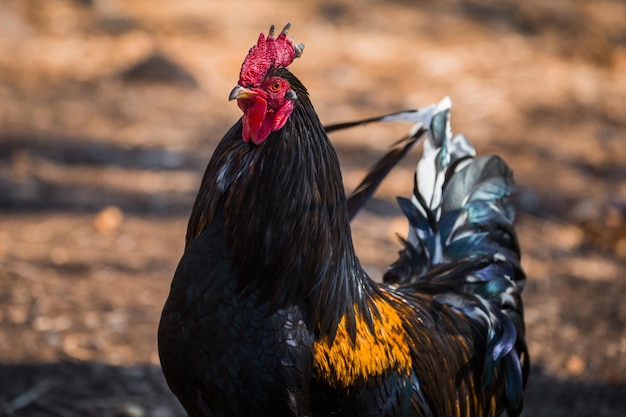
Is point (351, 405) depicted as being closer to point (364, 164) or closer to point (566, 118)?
point (364, 164)

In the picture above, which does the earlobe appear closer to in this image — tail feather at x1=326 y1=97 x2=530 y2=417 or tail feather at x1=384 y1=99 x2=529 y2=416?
tail feather at x1=326 y1=97 x2=530 y2=417

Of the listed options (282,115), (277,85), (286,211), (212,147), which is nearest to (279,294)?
(286,211)

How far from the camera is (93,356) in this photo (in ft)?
16.7

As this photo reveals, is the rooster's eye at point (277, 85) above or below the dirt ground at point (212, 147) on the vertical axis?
A: above

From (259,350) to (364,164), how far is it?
4.94 meters

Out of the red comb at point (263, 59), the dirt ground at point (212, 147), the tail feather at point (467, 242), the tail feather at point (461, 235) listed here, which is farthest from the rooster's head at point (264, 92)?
the dirt ground at point (212, 147)

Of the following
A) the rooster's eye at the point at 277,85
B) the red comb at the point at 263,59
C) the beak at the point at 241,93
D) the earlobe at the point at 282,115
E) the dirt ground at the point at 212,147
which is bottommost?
the dirt ground at the point at 212,147

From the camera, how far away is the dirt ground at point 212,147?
5.18 m

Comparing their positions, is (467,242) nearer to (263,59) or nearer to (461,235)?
(461,235)

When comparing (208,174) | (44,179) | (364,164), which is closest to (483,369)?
(208,174)

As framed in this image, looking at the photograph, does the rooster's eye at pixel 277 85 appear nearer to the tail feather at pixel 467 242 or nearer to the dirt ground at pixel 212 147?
the tail feather at pixel 467 242

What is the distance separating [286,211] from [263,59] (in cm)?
55

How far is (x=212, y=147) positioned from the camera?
7906 millimetres

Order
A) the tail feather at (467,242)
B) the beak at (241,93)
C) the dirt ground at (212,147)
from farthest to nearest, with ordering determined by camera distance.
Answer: the dirt ground at (212,147), the tail feather at (467,242), the beak at (241,93)
